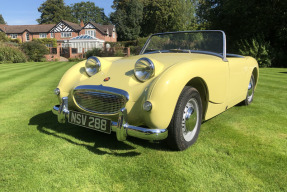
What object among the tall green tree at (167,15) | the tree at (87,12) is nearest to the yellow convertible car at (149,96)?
the tall green tree at (167,15)

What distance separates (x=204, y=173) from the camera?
2119mm

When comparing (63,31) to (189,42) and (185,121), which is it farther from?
(185,121)

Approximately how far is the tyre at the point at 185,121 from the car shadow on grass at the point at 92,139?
0.94 feet

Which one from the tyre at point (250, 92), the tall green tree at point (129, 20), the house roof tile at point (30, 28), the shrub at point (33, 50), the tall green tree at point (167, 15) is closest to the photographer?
the tyre at point (250, 92)

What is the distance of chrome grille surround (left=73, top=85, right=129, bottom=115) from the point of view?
2469 millimetres

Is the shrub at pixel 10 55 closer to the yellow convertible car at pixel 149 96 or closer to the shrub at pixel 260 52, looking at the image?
the shrub at pixel 260 52

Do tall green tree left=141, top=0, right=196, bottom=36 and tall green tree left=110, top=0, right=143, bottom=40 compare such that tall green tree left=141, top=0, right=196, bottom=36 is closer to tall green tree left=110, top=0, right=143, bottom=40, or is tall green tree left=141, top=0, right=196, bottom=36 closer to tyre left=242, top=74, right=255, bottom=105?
tall green tree left=110, top=0, right=143, bottom=40

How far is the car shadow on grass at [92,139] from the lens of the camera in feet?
8.53

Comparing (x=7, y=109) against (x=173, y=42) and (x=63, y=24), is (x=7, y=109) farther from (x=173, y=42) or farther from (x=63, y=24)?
(x=63, y=24)

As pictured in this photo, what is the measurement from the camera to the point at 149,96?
89.1 inches

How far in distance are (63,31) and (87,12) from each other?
30359 mm

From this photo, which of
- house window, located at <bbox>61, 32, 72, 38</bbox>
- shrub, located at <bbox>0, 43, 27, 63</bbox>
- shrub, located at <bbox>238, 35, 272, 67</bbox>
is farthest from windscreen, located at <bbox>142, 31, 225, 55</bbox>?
house window, located at <bbox>61, 32, 72, 38</bbox>

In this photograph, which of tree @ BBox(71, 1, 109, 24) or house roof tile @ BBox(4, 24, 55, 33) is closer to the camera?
house roof tile @ BBox(4, 24, 55, 33)

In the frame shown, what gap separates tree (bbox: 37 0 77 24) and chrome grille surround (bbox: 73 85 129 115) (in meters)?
78.6
